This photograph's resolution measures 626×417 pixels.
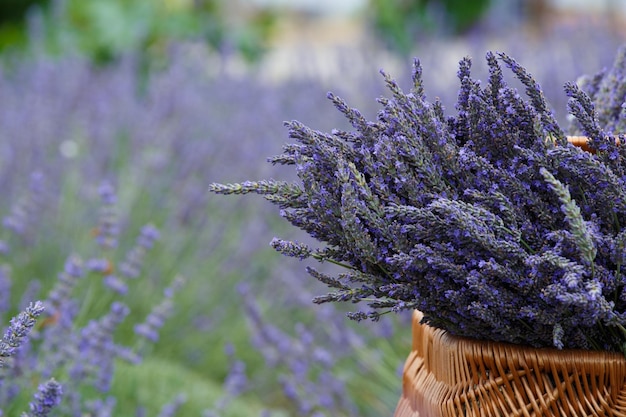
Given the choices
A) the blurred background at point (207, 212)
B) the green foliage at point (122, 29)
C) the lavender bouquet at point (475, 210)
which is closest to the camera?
the lavender bouquet at point (475, 210)

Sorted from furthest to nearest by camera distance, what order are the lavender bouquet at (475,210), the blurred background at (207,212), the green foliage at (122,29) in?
1. the green foliage at (122,29)
2. the blurred background at (207,212)
3. the lavender bouquet at (475,210)

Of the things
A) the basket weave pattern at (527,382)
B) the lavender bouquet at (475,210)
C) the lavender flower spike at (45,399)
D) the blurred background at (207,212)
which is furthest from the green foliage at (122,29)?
the basket weave pattern at (527,382)

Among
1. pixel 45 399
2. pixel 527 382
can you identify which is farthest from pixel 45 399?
pixel 527 382

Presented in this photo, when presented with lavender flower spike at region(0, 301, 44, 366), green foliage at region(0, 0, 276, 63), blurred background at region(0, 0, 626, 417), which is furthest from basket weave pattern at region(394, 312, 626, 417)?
green foliage at region(0, 0, 276, 63)

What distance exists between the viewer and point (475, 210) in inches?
38.7

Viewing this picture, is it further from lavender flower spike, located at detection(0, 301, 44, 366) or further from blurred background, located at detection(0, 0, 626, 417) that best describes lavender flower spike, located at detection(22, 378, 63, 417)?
blurred background, located at detection(0, 0, 626, 417)

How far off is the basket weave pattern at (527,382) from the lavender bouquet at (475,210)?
0.03 metres

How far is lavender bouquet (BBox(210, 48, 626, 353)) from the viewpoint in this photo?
0.99 m

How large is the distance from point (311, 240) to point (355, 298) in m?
2.27

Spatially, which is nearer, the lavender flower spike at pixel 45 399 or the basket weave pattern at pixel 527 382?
the basket weave pattern at pixel 527 382

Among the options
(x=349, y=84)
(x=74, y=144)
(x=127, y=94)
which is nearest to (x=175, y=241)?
(x=74, y=144)

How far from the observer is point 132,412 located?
2260 millimetres

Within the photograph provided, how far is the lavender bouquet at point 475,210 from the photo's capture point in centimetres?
99

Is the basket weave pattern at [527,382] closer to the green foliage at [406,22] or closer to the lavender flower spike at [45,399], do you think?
the lavender flower spike at [45,399]
